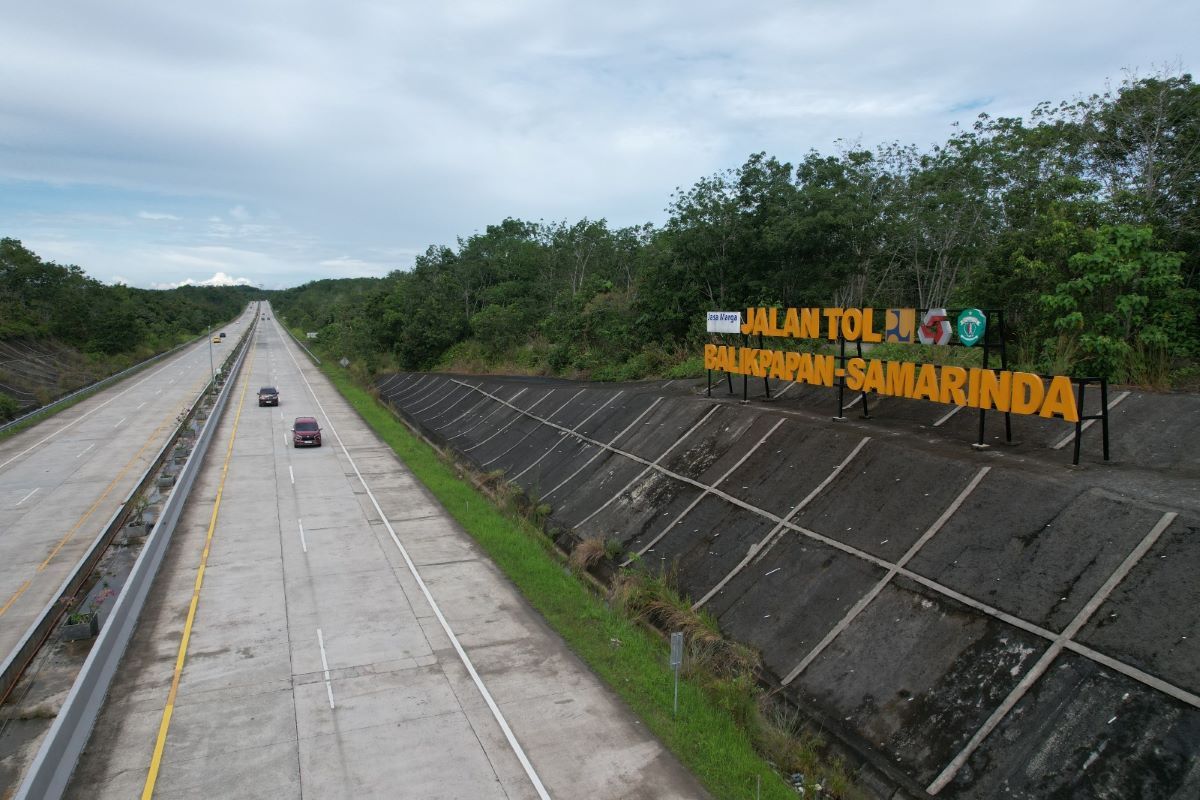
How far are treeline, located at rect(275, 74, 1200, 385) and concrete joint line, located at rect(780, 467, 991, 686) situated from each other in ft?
28.9

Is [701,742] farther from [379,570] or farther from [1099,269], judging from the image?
[1099,269]

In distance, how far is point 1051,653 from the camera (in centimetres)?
1098

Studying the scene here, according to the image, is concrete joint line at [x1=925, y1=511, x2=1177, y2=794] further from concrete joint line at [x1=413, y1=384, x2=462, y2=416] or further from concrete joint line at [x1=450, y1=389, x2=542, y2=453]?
concrete joint line at [x1=413, y1=384, x2=462, y2=416]

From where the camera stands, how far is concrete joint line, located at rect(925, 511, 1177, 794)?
1044 cm

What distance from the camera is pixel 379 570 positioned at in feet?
72.5

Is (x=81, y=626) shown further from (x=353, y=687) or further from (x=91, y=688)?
(x=353, y=687)

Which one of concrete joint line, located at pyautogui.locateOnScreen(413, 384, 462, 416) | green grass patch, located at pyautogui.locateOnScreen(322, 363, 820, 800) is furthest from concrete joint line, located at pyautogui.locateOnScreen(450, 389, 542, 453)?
concrete joint line, located at pyautogui.locateOnScreen(413, 384, 462, 416)

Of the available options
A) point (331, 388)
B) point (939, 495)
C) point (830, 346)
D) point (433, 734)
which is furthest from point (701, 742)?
point (331, 388)

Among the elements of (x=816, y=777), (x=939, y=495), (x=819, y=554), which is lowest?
(x=816, y=777)

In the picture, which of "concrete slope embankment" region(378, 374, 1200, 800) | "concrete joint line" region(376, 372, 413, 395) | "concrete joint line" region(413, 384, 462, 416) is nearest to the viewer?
"concrete slope embankment" region(378, 374, 1200, 800)

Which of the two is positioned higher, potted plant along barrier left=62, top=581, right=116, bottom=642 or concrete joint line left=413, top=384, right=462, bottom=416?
concrete joint line left=413, top=384, right=462, bottom=416

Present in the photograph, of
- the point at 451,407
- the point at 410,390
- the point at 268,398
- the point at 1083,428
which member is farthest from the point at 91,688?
the point at 268,398

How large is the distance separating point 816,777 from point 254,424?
163 feet

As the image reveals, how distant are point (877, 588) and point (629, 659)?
5583 millimetres
